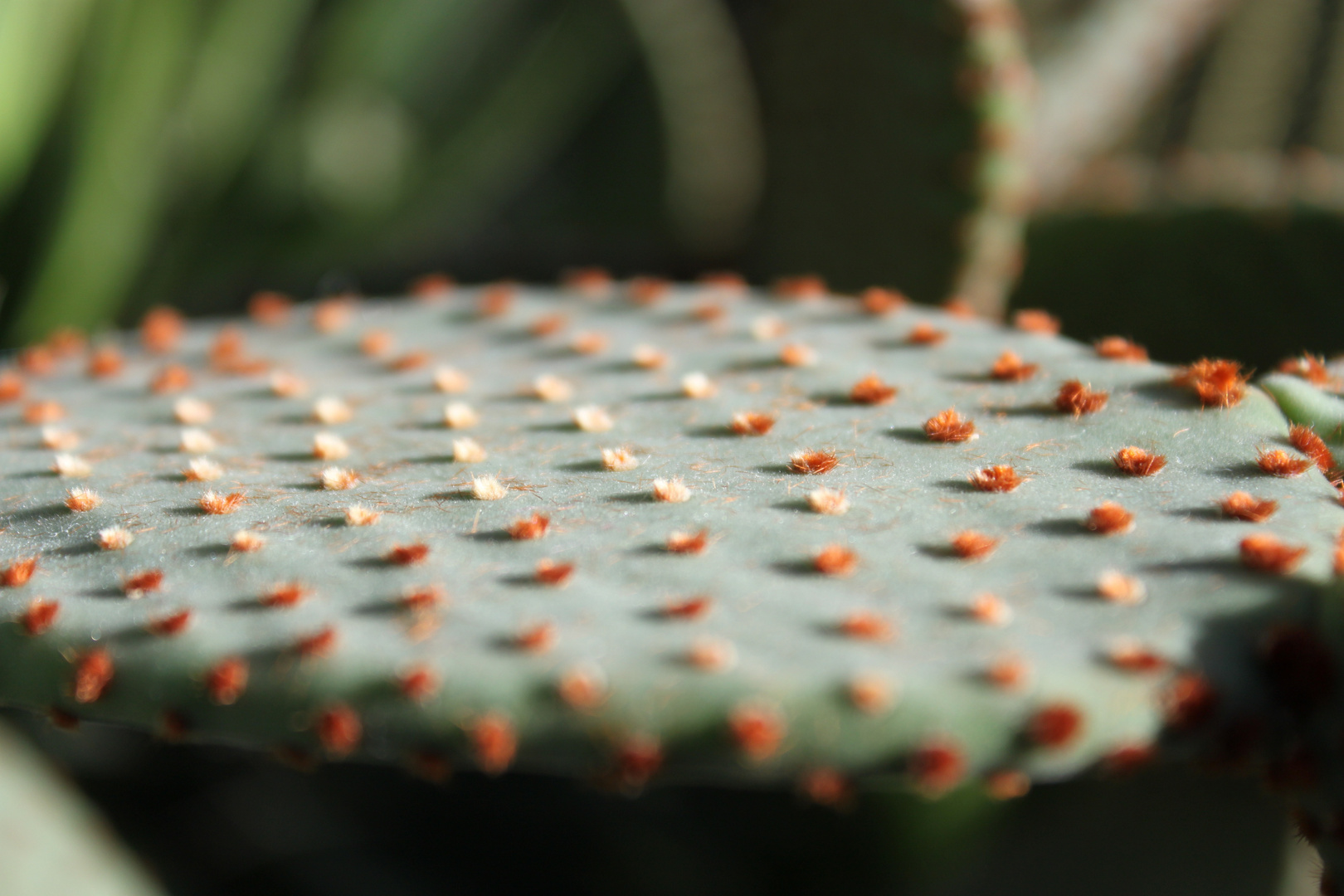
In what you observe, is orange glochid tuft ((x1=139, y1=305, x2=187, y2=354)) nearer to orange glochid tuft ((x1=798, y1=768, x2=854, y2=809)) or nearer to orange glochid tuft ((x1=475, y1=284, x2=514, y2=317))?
orange glochid tuft ((x1=475, y1=284, x2=514, y2=317))

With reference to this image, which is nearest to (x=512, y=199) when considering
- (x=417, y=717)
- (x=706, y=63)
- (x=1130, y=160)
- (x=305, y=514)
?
(x=706, y=63)

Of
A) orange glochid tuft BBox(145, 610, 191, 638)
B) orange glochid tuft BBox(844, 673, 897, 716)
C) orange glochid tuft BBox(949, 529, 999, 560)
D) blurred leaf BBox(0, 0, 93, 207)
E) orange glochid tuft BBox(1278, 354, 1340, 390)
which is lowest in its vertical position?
orange glochid tuft BBox(145, 610, 191, 638)

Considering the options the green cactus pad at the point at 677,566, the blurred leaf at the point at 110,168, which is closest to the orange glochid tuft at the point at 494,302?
the green cactus pad at the point at 677,566

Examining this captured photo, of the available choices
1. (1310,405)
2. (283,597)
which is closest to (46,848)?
(283,597)

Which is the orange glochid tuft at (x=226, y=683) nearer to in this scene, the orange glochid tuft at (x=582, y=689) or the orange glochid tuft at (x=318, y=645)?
the orange glochid tuft at (x=318, y=645)

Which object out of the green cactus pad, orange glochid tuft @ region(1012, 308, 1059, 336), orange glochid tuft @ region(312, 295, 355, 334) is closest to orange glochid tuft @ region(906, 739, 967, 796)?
the green cactus pad
